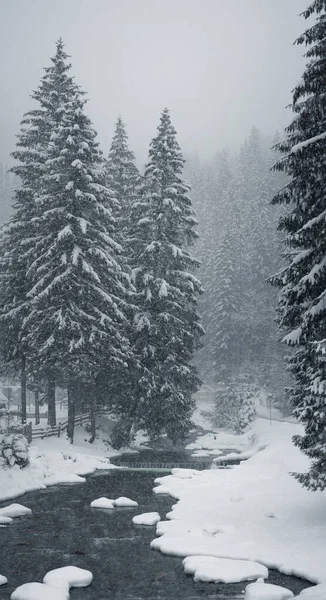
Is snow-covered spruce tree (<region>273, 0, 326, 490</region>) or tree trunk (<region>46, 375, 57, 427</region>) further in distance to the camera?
tree trunk (<region>46, 375, 57, 427</region>)

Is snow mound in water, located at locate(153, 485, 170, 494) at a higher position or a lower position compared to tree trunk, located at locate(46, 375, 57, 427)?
lower

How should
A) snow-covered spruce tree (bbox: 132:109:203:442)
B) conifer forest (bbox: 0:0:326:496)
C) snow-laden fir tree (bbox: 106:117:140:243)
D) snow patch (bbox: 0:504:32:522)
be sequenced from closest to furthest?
snow patch (bbox: 0:504:32:522) < conifer forest (bbox: 0:0:326:496) < snow-covered spruce tree (bbox: 132:109:203:442) < snow-laden fir tree (bbox: 106:117:140:243)

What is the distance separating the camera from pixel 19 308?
27.3 m

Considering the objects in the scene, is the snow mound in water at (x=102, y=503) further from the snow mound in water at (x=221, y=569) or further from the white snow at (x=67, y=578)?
the white snow at (x=67, y=578)

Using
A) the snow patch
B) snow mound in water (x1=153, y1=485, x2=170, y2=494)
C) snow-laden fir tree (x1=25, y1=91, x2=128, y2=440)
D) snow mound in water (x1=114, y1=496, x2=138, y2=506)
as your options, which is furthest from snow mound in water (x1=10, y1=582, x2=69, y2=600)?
snow-laden fir tree (x1=25, y1=91, x2=128, y2=440)

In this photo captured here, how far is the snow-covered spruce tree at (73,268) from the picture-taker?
2505 cm

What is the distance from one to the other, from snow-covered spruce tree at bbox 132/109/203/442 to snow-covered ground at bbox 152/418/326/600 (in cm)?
789

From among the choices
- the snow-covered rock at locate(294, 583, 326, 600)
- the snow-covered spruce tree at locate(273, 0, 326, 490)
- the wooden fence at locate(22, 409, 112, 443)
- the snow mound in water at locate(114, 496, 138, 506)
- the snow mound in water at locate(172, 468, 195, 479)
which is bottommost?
the snow mound in water at locate(172, 468, 195, 479)

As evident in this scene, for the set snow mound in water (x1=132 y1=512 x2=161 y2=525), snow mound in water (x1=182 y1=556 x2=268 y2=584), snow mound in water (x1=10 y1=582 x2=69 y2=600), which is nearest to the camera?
snow mound in water (x1=10 y1=582 x2=69 y2=600)

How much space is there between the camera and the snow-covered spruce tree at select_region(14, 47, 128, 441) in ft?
82.2

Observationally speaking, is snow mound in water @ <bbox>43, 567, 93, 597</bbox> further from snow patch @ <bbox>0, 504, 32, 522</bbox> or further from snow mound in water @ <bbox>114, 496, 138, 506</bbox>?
snow mound in water @ <bbox>114, 496, 138, 506</bbox>

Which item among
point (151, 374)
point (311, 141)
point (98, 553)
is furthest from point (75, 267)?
point (311, 141)

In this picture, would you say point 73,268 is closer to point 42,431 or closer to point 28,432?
point 28,432

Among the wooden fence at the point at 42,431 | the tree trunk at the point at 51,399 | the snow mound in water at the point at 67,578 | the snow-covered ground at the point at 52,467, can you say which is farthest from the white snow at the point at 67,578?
the tree trunk at the point at 51,399
